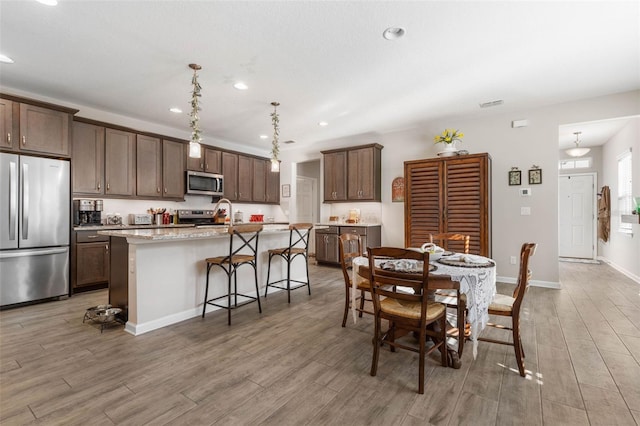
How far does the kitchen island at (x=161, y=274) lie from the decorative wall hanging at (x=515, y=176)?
174 inches

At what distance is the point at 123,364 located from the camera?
2.19m

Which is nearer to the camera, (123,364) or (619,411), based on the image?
(619,411)

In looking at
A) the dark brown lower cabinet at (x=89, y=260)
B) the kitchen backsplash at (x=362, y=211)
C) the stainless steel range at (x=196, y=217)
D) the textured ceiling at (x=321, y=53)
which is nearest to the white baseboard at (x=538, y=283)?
the kitchen backsplash at (x=362, y=211)

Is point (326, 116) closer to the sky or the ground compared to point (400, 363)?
closer to the sky

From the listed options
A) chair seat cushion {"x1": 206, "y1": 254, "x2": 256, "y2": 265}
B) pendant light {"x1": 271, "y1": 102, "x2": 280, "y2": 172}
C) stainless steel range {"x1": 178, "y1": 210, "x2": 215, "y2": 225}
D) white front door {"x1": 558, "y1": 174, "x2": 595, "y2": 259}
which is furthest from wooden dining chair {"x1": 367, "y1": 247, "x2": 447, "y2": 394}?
white front door {"x1": 558, "y1": 174, "x2": 595, "y2": 259}

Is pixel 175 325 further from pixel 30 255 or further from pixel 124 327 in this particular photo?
pixel 30 255

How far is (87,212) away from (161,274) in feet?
8.05

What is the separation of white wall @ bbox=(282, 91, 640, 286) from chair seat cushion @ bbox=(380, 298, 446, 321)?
10.9ft

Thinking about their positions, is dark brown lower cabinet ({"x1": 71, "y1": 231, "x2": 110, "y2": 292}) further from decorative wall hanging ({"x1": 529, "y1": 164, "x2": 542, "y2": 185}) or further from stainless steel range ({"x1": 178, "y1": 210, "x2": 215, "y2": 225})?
decorative wall hanging ({"x1": 529, "y1": 164, "x2": 542, "y2": 185})

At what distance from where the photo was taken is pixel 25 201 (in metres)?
3.54

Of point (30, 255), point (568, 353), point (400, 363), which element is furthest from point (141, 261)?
point (568, 353)

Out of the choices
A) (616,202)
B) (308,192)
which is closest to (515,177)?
(616,202)

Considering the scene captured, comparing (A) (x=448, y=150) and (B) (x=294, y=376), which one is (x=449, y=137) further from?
(B) (x=294, y=376)

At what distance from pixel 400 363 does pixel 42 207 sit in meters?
4.56
